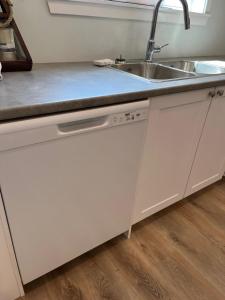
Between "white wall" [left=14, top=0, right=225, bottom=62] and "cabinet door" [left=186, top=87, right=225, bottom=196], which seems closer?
"white wall" [left=14, top=0, right=225, bottom=62]

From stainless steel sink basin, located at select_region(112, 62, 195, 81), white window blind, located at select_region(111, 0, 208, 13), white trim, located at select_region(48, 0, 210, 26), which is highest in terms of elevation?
white window blind, located at select_region(111, 0, 208, 13)

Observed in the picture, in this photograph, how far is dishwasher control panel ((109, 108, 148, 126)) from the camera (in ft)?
3.09

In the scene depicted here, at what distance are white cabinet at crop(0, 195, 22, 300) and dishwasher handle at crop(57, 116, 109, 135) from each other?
355 millimetres

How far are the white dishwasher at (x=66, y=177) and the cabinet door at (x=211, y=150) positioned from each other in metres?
0.55

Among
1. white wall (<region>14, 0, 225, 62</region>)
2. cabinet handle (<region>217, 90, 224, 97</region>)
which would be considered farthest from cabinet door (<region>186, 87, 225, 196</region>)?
white wall (<region>14, 0, 225, 62</region>)

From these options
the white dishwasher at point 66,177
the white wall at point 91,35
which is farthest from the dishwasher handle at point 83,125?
the white wall at point 91,35

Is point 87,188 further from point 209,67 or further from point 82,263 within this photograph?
point 209,67

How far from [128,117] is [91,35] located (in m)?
0.76

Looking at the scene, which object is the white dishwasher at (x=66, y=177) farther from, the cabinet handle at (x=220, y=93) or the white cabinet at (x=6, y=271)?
the cabinet handle at (x=220, y=93)

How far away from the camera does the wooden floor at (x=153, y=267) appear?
120cm

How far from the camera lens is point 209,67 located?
1.78 meters

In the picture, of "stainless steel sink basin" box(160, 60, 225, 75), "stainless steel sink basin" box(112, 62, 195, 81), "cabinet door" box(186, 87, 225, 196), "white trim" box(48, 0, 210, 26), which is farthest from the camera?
"stainless steel sink basin" box(160, 60, 225, 75)

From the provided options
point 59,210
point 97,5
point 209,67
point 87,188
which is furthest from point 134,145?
point 209,67

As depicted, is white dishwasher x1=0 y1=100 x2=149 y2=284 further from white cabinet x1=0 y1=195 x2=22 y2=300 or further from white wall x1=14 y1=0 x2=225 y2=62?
white wall x1=14 y1=0 x2=225 y2=62
